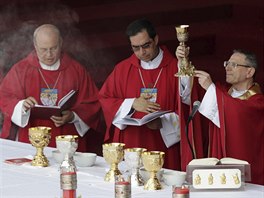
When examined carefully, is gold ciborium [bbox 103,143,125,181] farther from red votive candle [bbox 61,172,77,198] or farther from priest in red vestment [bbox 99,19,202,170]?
priest in red vestment [bbox 99,19,202,170]

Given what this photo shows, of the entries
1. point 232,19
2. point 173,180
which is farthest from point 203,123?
point 173,180

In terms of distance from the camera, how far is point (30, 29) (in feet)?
21.9

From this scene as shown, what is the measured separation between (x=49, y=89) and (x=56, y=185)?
2463 millimetres

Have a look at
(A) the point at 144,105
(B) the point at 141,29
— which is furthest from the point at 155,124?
(B) the point at 141,29

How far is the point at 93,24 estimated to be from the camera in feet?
22.1

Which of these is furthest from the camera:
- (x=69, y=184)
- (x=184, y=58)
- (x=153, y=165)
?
(x=184, y=58)

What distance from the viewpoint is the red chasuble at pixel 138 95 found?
573 cm

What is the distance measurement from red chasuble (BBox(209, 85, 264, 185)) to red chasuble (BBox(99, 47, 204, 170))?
0.56 meters

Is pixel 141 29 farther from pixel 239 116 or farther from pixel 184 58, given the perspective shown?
pixel 184 58

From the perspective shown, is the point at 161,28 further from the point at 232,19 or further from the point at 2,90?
the point at 2,90

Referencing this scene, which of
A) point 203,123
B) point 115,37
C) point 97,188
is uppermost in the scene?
point 115,37

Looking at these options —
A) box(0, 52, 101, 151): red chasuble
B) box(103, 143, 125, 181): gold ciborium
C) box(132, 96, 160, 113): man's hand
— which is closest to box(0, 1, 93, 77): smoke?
box(0, 52, 101, 151): red chasuble

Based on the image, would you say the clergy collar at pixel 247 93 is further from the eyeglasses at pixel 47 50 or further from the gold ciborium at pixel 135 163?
the eyeglasses at pixel 47 50

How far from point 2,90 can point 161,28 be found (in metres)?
1.38
